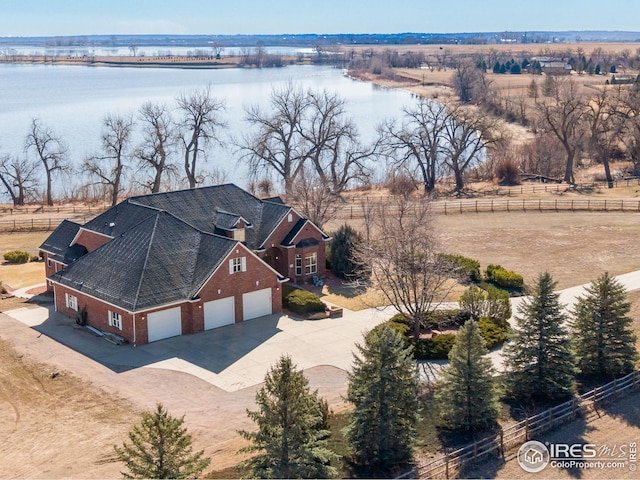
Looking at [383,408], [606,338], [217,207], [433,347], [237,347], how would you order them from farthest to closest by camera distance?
1. [217,207]
2. [237,347]
3. [433,347]
4. [606,338]
5. [383,408]

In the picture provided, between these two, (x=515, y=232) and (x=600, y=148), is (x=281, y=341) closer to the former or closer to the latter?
(x=515, y=232)

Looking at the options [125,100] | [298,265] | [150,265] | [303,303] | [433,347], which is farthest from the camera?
[125,100]

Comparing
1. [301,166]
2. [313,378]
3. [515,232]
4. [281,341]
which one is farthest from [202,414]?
[301,166]

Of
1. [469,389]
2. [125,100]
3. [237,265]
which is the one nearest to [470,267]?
[237,265]

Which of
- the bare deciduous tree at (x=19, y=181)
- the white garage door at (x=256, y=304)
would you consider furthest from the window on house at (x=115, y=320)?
the bare deciduous tree at (x=19, y=181)

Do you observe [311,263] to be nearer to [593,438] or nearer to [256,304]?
[256,304]

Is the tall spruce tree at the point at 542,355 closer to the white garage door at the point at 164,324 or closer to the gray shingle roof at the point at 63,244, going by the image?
the white garage door at the point at 164,324
